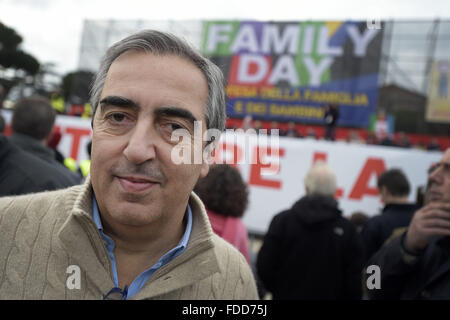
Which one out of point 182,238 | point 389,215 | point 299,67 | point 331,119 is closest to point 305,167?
point 389,215

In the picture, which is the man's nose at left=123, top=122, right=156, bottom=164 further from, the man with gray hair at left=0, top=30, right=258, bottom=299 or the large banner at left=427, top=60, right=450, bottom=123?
the large banner at left=427, top=60, right=450, bottom=123

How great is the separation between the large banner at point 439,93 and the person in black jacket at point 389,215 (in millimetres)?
12569

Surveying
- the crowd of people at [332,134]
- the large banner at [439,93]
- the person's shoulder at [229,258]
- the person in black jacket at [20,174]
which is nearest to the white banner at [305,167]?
the person in black jacket at [20,174]

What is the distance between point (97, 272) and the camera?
1073mm

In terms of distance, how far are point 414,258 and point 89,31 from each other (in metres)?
18.0

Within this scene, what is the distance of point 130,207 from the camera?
1.07 m

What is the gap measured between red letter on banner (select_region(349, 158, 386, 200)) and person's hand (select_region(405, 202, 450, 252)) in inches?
188

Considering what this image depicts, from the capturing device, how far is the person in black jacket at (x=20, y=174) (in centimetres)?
209

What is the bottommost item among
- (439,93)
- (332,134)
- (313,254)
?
(313,254)

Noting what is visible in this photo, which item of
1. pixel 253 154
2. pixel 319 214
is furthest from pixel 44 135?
pixel 253 154

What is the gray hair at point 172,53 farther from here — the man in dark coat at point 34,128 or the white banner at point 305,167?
the white banner at point 305,167

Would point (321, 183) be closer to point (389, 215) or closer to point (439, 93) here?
point (389, 215)

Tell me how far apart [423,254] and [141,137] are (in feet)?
4.37

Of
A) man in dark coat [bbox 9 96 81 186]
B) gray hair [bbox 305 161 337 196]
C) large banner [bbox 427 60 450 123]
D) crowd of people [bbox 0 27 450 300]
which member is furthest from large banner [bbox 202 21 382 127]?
crowd of people [bbox 0 27 450 300]
